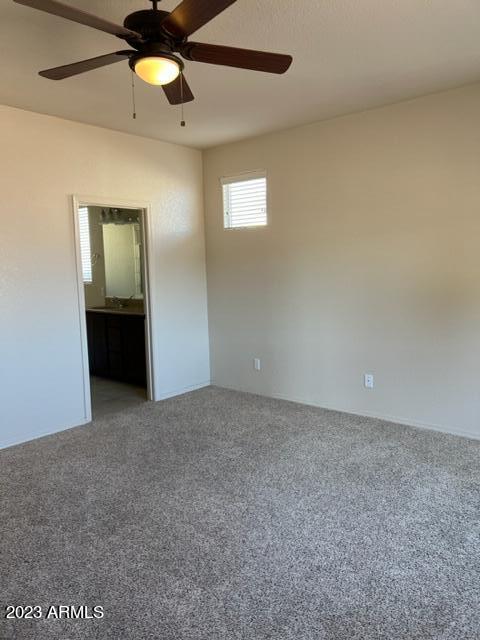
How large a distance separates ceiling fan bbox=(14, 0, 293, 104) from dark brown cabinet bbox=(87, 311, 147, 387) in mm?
3332

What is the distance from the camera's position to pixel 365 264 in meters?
4.14

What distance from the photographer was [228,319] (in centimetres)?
527

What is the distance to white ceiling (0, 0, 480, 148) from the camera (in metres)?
2.32

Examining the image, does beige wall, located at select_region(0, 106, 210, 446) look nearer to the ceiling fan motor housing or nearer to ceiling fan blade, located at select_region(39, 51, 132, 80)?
ceiling fan blade, located at select_region(39, 51, 132, 80)

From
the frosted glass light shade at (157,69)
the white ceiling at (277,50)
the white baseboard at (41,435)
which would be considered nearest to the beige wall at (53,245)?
the white baseboard at (41,435)

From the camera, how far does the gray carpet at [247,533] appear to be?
1.87m

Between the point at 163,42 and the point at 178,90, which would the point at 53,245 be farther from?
the point at 163,42

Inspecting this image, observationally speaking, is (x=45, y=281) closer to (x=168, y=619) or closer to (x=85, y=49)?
(x=85, y=49)

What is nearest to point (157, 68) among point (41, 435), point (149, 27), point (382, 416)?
point (149, 27)

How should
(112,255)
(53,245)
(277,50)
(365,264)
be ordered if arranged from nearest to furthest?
(277,50) < (53,245) < (365,264) < (112,255)

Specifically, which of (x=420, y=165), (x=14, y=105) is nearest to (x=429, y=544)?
(x=420, y=165)

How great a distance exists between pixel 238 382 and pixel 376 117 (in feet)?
9.99

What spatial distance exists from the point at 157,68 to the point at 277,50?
1.05 metres

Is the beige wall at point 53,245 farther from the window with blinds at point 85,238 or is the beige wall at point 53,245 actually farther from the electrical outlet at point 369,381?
the electrical outlet at point 369,381
